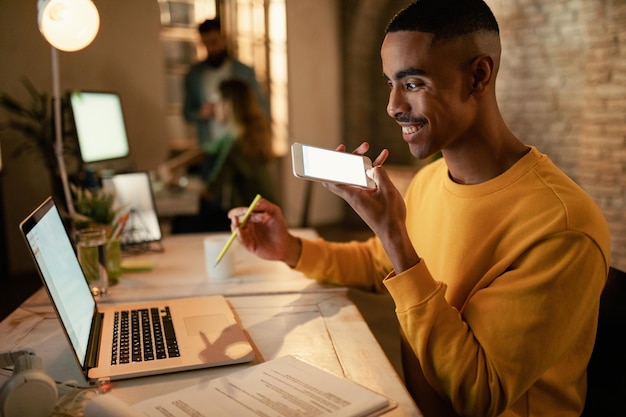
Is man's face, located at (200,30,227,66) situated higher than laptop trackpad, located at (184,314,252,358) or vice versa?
man's face, located at (200,30,227,66)

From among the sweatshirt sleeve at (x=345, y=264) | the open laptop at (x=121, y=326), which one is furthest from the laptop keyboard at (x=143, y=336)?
the sweatshirt sleeve at (x=345, y=264)

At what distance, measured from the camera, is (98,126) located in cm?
234

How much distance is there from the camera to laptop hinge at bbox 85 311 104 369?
98 centimetres

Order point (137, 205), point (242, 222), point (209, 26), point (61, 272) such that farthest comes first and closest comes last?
point (209, 26)
point (137, 205)
point (242, 222)
point (61, 272)

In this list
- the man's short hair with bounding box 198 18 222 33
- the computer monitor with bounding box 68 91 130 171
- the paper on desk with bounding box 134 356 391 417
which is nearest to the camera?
the paper on desk with bounding box 134 356 391 417

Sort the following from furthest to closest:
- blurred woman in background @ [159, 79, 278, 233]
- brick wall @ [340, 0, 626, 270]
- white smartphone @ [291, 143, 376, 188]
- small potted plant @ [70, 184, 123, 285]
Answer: brick wall @ [340, 0, 626, 270] < blurred woman in background @ [159, 79, 278, 233] < small potted plant @ [70, 184, 123, 285] < white smartphone @ [291, 143, 376, 188]

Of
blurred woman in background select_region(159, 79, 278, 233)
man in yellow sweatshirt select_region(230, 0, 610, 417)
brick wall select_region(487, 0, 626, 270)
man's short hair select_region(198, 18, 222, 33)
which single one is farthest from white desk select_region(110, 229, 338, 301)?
man's short hair select_region(198, 18, 222, 33)

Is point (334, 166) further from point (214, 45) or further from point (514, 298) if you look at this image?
point (214, 45)

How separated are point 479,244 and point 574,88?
2.88 m

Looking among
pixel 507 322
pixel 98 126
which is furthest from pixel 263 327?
pixel 98 126

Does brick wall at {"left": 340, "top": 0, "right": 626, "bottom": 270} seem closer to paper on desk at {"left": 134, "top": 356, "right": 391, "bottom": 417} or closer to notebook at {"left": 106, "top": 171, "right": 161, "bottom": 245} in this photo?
notebook at {"left": 106, "top": 171, "right": 161, "bottom": 245}

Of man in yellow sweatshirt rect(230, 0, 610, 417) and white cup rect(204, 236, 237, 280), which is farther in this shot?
white cup rect(204, 236, 237, 280)

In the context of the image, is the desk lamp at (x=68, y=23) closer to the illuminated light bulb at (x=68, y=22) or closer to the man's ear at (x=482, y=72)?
the illuminated light bulb at (x=68, y=22)

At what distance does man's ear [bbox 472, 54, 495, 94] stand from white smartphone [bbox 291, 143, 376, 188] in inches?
9.6
